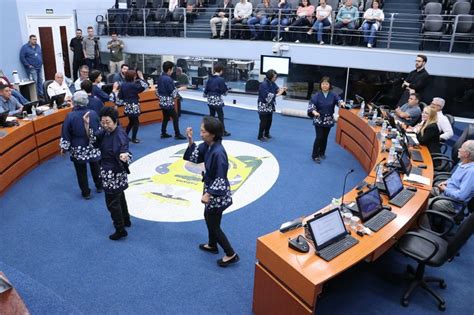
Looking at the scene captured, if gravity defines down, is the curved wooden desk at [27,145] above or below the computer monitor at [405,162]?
below

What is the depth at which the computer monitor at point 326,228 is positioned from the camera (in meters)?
3.18

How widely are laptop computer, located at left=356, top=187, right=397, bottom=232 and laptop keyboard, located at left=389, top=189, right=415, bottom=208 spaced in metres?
0.22

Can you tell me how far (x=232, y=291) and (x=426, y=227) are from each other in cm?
228

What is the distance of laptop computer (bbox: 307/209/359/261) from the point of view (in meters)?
3.17

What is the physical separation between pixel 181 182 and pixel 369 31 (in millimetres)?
6210

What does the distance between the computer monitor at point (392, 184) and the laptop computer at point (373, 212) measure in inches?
11.0

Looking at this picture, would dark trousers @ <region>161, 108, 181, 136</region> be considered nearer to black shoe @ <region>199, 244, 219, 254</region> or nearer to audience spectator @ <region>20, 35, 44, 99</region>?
black shoe @ <region>199, 244, 219, 254</region>

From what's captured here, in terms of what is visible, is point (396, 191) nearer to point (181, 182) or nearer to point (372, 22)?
point (181, 182)

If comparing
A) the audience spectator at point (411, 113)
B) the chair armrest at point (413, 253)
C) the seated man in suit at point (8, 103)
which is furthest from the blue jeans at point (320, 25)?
the chair armrest at point (413, 253)

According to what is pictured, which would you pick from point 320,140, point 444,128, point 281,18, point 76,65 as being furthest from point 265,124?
point 76,65

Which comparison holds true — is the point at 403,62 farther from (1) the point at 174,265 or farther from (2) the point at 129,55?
(2) the point at 129,55

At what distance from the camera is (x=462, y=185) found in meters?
4.36

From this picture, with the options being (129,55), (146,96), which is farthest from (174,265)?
(129,55)

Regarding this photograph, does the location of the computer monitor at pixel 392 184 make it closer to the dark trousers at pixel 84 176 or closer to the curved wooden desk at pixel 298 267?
the curved wooden desk at pixel 298 267
